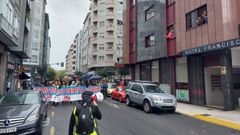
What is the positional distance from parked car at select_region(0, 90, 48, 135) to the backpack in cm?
324

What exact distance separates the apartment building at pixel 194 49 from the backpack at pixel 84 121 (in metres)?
10.4

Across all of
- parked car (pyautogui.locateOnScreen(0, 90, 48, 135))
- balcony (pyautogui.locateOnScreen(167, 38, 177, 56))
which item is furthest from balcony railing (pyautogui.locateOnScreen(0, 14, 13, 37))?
balcony (pyautogui.locateOnScreen(167, 38, 177, 56))

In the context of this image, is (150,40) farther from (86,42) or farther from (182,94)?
(86,42)

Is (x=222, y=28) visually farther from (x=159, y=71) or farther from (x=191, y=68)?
(x=159, y=71)

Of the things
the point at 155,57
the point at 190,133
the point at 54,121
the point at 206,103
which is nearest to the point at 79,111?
the point at 190,133

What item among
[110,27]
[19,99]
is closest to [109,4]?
[110,27]

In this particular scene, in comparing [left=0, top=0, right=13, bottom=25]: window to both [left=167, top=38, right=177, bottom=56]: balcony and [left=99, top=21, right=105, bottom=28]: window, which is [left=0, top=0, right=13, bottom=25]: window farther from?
[left=99, top=21, right=105, bottom=28]: window

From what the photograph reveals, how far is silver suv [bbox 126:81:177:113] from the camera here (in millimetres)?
11047

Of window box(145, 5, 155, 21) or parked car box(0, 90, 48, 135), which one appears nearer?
parked car box(0, 90, 48, 135)

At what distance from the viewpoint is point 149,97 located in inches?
451

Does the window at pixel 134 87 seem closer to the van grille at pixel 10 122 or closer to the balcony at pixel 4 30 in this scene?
the van grille at pixel 10 122

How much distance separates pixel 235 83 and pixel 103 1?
42.8 meters

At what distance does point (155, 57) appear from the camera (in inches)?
795

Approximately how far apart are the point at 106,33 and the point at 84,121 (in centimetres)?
4679
